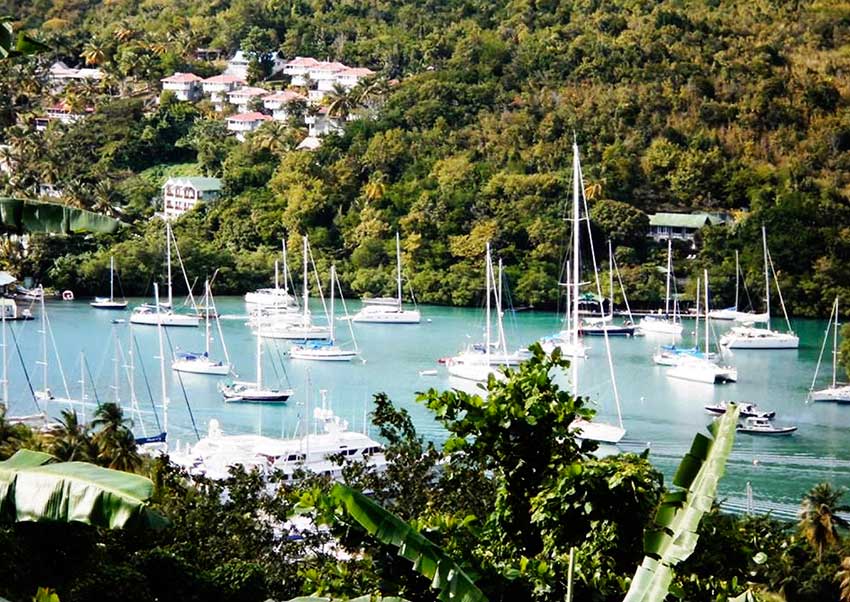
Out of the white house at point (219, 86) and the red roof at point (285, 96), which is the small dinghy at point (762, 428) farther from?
the white house at point (219, 86)

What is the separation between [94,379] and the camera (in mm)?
29938

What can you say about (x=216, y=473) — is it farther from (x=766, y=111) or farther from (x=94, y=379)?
(x=766, y=111)

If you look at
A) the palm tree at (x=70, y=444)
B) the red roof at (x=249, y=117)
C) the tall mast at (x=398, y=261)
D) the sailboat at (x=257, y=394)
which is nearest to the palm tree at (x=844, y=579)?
the palm tree at (x=70, y=444)

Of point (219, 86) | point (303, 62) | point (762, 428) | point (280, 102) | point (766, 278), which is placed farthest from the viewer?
point (303, 62)

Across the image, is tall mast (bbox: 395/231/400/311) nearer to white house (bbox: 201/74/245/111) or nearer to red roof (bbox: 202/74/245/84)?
white house (bbox: 201/74/245/111)


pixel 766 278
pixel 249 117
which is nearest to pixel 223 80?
pixel 249 117

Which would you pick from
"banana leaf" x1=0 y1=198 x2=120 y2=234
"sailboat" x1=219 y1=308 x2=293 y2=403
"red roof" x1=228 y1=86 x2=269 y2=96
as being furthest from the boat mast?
"banana leaf" x1=0 y1=198 x2=120 y2=234

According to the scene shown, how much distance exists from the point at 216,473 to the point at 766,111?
33.4 meters

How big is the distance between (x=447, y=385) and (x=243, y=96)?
29865 mm

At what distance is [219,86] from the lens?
196ft

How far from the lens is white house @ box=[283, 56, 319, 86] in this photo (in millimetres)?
60125

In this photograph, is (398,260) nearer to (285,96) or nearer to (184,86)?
(285,96)

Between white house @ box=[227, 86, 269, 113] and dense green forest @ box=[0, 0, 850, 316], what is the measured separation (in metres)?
1.58

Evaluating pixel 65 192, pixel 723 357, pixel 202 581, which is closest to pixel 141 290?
pixel 65 192
